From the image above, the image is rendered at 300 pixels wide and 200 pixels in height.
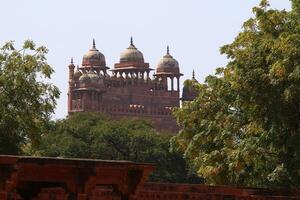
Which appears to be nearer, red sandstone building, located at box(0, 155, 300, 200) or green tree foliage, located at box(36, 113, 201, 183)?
red sandstone building, located at box(0, 155, 300, 200)

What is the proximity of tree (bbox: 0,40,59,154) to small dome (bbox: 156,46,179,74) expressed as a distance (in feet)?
228

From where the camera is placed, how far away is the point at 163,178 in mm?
68750

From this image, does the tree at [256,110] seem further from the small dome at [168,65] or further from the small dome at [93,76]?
the small dome at [168,65]

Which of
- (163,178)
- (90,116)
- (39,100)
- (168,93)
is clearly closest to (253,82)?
(39,100)

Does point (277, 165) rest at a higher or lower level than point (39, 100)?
lower

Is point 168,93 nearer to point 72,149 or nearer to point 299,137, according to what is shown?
point 72,149

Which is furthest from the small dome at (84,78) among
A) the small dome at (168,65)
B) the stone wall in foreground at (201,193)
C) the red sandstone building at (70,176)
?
the red sandstone building at (70,176)

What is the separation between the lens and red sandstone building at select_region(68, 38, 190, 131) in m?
98.7

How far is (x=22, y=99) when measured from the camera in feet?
112

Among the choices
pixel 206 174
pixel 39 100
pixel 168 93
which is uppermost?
pixel 168 93

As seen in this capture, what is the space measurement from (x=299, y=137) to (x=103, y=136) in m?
40.1

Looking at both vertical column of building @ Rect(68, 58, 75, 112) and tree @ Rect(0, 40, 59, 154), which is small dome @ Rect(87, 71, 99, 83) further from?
tree @ Rect(0, 40, 59, 154)

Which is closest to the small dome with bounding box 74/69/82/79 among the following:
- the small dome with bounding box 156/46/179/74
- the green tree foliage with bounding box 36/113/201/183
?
the small dome with bounding box 156/46/179/74

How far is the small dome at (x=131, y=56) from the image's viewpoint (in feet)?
336
